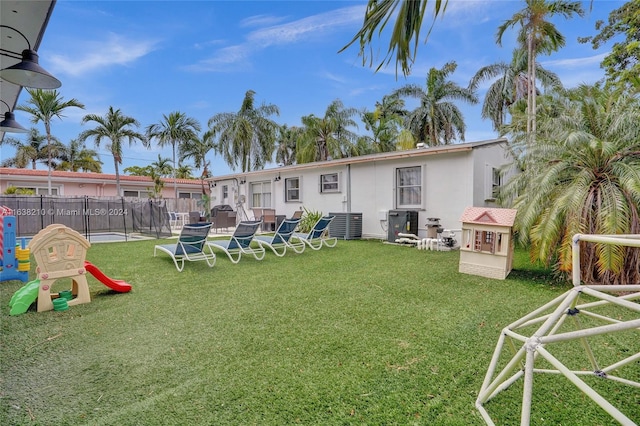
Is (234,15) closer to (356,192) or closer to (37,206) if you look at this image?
(356,192)

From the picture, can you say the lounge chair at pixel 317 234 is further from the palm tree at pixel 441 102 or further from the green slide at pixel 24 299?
the palm tree at pixel 441 102

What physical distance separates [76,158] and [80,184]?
10.4 metres

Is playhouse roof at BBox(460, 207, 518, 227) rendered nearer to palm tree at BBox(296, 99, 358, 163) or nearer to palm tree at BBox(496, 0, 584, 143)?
palm tree at BBox(496, 0, 584, 143)

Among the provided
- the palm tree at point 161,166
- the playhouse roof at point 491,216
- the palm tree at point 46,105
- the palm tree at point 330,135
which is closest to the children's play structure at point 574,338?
the playhouse roof at point 491,216

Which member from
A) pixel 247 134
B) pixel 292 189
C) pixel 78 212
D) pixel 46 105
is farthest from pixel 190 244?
pixel 46 105

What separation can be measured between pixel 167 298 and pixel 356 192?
8588mm

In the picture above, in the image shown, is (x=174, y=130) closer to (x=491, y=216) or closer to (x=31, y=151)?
(x=31, y=151)

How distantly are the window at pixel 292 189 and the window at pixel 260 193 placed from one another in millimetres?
1295

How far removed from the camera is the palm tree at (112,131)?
20453 millimetres

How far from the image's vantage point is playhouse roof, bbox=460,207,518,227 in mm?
5996

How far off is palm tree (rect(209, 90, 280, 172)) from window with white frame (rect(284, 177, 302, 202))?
8.74m

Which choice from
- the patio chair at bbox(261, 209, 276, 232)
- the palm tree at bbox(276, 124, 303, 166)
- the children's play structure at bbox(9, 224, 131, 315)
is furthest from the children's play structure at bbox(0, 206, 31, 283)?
the palm tree at bbox(276, 124, 303, 166)

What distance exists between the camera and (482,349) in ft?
10.5

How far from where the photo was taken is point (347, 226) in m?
11.7
